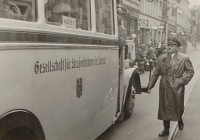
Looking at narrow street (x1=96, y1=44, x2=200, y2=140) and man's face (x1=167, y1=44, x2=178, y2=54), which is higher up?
man's face (x1=167, y1=44, x2=178, y2=54)

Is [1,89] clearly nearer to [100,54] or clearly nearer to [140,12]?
[100,54]

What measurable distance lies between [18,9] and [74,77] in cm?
119

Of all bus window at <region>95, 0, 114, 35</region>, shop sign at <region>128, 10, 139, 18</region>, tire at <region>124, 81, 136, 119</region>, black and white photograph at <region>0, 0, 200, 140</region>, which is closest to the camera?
black and white photograph at <region>0, 0, 200, 140</region>

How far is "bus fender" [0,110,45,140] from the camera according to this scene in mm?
2664

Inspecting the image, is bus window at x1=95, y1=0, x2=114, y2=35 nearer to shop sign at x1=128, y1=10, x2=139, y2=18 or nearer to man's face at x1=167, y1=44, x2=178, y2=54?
man's face at x1=167, y1=44, x2=178, y2=54

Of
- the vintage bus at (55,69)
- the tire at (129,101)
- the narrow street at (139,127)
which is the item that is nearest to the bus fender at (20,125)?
the vintage bus at (55,69)

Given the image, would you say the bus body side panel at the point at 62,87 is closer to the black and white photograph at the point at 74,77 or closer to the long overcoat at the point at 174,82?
the black and white photograph at the point at 74,77

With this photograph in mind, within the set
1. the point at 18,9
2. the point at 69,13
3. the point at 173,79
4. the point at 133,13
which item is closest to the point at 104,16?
the point at 69,13

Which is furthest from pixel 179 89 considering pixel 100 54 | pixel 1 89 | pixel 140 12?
pixel 140 12

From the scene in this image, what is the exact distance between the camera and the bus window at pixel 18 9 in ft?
9.30

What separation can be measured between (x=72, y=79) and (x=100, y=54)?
1160 mm

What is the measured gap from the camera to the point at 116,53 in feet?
19.8

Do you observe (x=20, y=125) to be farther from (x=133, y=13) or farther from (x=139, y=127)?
(x=133, y=13)

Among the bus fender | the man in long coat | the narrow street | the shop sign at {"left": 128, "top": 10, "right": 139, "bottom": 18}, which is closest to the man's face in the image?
the man in long coat
